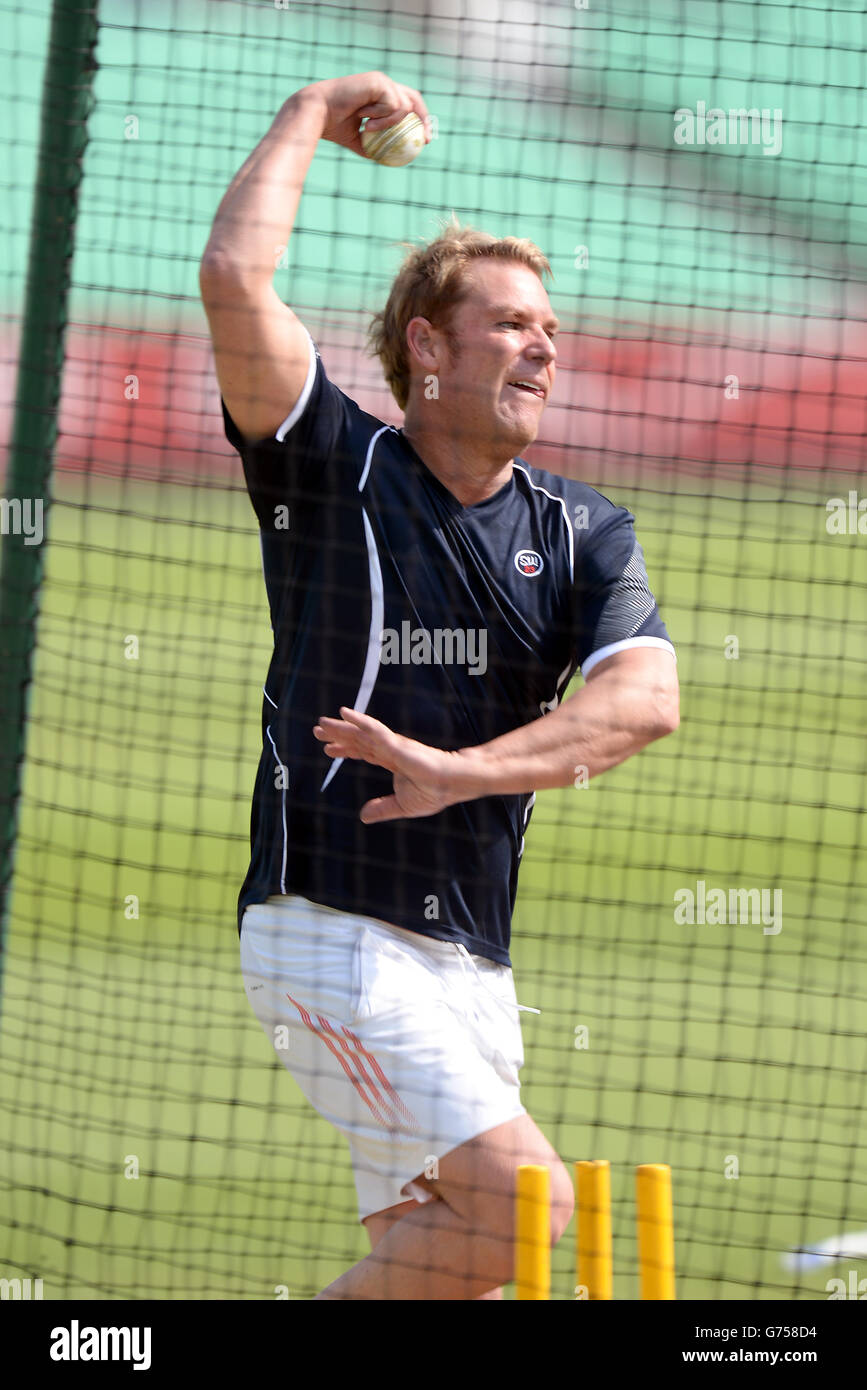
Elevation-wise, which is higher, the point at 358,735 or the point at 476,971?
the point at 358,735

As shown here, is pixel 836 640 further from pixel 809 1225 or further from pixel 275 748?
pixel 275 748

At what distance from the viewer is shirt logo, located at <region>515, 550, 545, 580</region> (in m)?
3.40

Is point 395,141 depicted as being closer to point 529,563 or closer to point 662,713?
point 529,563

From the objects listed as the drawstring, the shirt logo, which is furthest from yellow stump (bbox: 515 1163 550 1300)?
the shirt logo

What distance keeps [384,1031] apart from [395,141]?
1928 mm

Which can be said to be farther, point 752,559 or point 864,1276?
point 752,559

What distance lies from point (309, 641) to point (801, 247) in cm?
524

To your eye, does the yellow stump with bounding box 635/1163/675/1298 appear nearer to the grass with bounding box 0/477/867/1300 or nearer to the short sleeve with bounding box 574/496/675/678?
the short sleeve with bounding box 574/496/675/678

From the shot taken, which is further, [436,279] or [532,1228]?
[436,279]

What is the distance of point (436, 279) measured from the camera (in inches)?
141

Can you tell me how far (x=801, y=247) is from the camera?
7594 mm

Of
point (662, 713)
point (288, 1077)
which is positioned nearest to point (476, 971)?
point (662, 713)

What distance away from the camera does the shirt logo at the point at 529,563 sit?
134 inches
